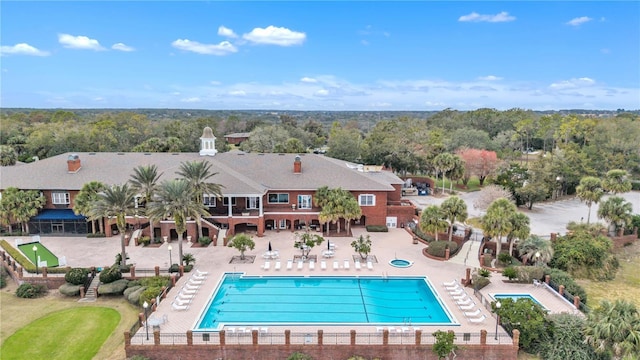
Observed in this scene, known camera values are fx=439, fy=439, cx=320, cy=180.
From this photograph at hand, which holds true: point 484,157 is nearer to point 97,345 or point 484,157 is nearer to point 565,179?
point 565,179

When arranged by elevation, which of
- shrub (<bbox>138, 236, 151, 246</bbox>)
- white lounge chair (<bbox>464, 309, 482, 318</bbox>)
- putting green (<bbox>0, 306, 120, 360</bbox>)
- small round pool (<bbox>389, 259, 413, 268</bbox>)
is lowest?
putting green (<bbox>0, 306, 120, 360</bbox>)

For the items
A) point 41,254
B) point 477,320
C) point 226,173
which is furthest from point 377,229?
point 41,254

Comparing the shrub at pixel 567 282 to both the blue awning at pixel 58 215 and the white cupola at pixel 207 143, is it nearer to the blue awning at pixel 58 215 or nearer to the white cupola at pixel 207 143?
the white cupola at pixel 207 143

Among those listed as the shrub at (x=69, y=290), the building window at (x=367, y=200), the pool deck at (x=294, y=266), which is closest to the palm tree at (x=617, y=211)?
the pool deck at (x=294, y=266)

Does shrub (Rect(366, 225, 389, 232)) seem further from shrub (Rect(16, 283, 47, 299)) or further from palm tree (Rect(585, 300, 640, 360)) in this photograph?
shrub (Rect(16, 283, 47, 299))

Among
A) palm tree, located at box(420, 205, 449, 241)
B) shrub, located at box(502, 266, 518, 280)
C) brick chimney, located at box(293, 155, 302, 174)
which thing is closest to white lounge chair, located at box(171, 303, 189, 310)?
palm tree, located at box(420, 205, 449, 241)

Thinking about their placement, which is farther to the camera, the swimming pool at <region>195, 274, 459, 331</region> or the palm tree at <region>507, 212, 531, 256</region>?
the palm tree at <region>507, 212, 531, 256</region>

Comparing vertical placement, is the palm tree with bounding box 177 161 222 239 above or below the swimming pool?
above
